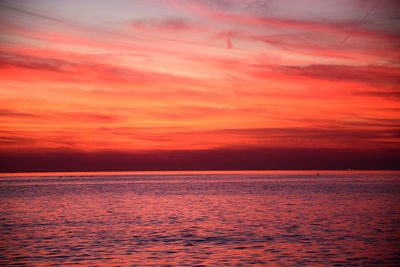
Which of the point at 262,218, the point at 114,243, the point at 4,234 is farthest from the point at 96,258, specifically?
the point at 262,218

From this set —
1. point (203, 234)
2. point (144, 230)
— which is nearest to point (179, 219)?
point (144, 230)

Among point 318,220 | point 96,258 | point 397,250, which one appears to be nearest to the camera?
point 96,258

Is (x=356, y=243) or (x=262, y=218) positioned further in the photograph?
(x=262, y=218)

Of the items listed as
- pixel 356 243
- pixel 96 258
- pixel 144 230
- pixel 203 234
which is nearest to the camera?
pixel 96 258

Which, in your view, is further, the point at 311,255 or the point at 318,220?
the point at 318,220

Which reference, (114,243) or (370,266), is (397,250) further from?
(114,243)

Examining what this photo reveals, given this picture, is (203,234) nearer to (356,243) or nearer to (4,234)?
(356,243)

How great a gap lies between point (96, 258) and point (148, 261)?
3805 mm

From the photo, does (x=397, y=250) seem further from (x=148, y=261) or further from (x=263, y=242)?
(x=148, y=261)

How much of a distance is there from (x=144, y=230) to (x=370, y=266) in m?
23.2

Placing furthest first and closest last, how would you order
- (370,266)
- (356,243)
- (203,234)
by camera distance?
(203,234) < (356,243) < (370,266)

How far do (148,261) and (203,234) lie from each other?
39.7 ft

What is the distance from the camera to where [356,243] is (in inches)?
1403

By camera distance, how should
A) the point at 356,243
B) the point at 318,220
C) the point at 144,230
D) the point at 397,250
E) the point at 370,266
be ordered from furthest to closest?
the point at 318,220 → the point at 144,230 → the point at 356,243 → the point at 397,250 → the point at 370,266
